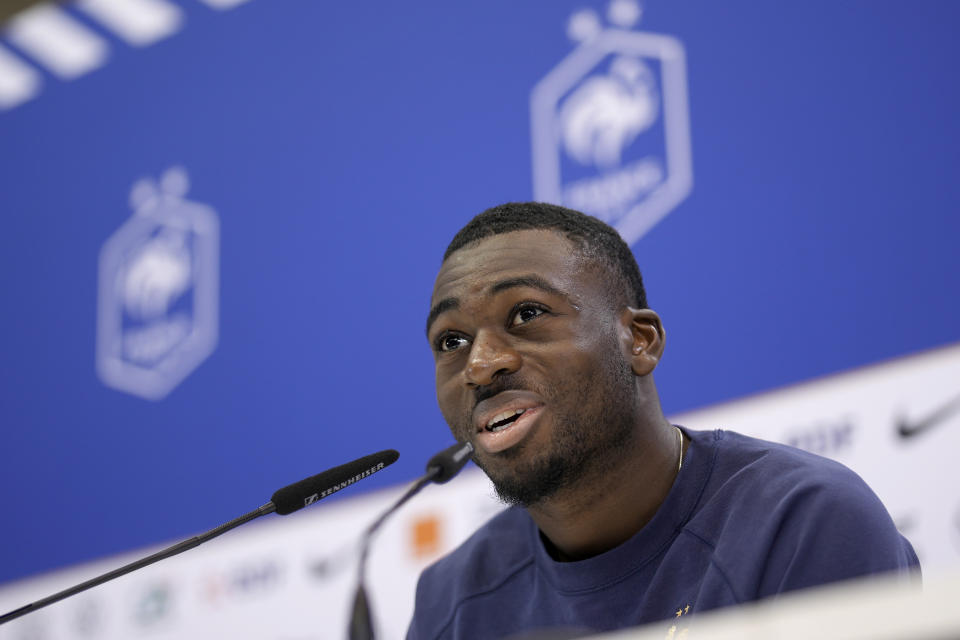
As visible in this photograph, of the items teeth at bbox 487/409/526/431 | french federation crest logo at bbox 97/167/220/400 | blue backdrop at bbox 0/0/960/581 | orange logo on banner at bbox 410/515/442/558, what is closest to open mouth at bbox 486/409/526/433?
teeth at bbox 487/409/526/431

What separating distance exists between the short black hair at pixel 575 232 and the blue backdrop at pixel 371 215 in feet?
1.53

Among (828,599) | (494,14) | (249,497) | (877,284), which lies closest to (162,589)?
(249,497)

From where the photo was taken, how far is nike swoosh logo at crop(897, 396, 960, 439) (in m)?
1.71

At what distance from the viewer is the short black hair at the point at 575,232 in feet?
5.24

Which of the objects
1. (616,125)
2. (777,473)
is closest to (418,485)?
(777,473)

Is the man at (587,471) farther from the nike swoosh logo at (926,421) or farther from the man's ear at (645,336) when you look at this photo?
the nike swoosh logo at (926,421)

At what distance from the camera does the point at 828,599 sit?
0.45 meters

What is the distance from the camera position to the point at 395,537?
8.02 feet

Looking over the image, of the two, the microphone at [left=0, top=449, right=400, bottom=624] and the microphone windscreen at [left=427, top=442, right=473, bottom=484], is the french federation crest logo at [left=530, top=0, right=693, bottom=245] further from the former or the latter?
the microphone at [left=0, top=449, right=400, bottom=624]

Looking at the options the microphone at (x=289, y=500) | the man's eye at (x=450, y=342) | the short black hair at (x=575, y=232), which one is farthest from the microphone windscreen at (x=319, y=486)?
the short black hair at (x=575, y=232)

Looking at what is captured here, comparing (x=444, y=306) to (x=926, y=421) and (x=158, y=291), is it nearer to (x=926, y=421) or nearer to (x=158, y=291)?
(x=926, y=421)

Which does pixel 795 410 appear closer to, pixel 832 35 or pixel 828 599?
pixel 832 35

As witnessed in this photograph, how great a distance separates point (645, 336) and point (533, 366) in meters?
0.22

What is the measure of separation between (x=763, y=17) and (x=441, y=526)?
1.30 m
